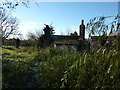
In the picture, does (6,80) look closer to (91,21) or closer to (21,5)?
(21,5)

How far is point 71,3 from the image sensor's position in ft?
8.95

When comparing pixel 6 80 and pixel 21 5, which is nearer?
pixel 6 80

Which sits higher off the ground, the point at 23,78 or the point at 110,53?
the point at 110,53

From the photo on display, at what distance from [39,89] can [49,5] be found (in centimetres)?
178

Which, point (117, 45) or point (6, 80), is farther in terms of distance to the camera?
point (6, 80)

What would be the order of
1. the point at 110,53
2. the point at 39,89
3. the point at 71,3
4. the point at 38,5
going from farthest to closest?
the point at 38,5
the point at 71,3
the point at 39,89
the point at 110,53

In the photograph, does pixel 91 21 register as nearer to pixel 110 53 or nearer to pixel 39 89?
pixel 110 53

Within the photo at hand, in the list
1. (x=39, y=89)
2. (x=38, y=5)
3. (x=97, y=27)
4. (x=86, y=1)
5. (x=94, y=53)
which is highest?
(x=38, y=5)

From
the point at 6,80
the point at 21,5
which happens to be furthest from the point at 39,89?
the point at 21,5

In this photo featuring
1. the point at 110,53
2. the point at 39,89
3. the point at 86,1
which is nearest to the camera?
the point at 110,53

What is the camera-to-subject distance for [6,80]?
2629 mm

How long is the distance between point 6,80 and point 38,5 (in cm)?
196

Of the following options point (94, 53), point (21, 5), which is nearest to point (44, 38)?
point (21, 5)

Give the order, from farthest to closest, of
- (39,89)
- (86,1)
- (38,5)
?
(38,5)
(39,89)
(86,1)
